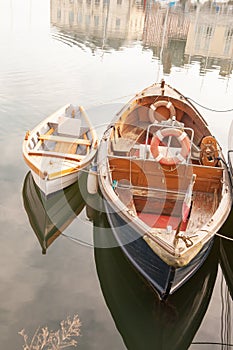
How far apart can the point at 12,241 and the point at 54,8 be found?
101ft

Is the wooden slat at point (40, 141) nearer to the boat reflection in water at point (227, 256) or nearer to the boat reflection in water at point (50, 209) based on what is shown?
the boat reflection in water at point (50, 209)

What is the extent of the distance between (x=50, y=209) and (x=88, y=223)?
0.83 m

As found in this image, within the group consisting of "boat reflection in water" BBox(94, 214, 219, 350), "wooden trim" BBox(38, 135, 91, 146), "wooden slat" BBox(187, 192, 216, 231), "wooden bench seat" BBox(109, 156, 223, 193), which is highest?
"wooden bench seat" BBox(109, 156, 223, 193)

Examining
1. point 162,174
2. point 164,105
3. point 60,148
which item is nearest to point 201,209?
point 162,174

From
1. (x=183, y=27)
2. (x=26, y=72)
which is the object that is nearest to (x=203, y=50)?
(x=183, y=27)

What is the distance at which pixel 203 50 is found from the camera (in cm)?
2445

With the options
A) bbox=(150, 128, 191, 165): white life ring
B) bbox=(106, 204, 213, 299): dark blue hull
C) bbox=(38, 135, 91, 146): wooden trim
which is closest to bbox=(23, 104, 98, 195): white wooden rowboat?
bbox=(38, 135, 91, 146): wooden trim

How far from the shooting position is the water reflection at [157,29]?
2222 centimetres

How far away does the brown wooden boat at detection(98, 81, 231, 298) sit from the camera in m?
5.12

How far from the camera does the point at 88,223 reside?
7.42m

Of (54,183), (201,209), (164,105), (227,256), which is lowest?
(227,256)

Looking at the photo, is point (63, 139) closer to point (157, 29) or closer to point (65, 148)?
point (65, 148)

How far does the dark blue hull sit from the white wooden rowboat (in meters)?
1.82

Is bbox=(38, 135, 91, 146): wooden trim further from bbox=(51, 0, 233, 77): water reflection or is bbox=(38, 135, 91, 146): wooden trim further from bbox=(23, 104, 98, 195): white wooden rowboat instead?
bbox=(51, 0, 233, 77): water reflection
